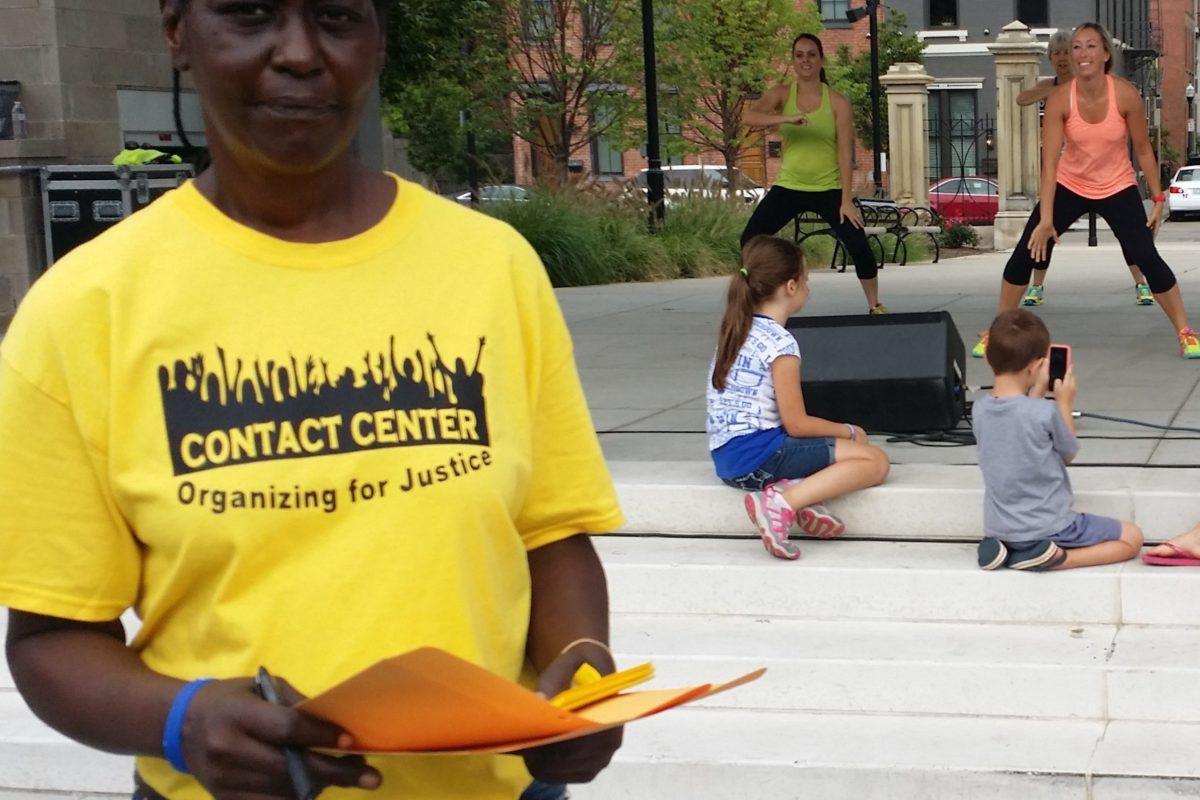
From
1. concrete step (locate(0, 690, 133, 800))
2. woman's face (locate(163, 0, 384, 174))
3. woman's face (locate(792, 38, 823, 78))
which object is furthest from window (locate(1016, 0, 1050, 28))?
woman's face (locate(163, 0, 384, 174))

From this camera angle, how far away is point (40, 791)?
5.20 meters

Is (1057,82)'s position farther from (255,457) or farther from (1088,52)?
(255,457)

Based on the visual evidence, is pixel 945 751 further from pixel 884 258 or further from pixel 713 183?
pixel 713 183

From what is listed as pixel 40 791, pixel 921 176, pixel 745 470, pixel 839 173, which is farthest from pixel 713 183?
pixel 40 791

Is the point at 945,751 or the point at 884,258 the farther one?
the point at 884,258

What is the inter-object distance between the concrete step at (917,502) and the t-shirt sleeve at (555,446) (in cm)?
460

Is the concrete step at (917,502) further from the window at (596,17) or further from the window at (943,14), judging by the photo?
the window at (943,14)

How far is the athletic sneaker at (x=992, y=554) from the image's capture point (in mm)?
5895

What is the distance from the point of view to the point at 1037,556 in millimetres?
5824

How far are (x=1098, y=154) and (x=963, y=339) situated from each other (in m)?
1.71

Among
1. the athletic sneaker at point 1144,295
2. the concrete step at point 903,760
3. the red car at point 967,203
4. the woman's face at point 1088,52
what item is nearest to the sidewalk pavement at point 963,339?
the athletic sneaker at point 1144,295

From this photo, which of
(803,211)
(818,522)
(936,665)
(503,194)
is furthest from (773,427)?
(503,194)

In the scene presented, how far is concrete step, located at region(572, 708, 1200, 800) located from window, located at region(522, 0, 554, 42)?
2344cm

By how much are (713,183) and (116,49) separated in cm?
887
